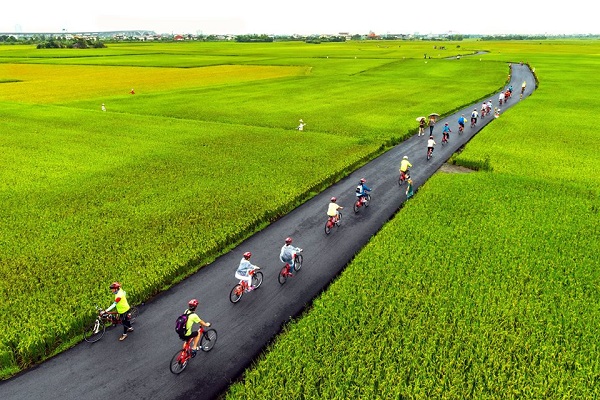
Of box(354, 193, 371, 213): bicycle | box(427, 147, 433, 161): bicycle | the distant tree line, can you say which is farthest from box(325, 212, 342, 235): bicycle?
the distant tree line

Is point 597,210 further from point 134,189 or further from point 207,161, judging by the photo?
point 134,189

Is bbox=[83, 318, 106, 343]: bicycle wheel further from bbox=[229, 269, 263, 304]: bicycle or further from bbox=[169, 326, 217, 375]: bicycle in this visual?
bbox=[229, 269, 263, 304]: bicycle

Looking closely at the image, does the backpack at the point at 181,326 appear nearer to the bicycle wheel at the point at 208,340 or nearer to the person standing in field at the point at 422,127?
the bicycle wheel at the point at 208,340

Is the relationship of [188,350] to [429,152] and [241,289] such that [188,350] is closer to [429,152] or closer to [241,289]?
[241,289]

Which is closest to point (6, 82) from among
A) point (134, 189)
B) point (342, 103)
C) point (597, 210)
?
point (342, 103)

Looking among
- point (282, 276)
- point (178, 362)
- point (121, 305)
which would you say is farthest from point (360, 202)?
point (121, 305)

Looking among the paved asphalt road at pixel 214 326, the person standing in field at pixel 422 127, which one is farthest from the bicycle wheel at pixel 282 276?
the person standing in field at pixel 422 127
